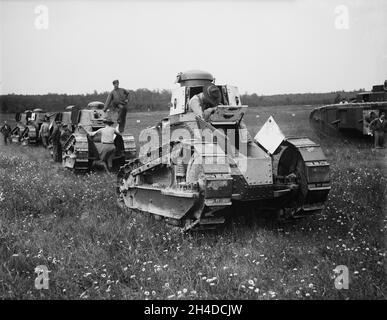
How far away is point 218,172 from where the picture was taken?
657 centimetres

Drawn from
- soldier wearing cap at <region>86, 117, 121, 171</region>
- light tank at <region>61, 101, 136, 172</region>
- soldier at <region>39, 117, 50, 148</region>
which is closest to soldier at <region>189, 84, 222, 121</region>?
soldier wearing cap at <region>86, 117, 121, 171</region>

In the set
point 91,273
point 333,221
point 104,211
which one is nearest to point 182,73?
point 104,211

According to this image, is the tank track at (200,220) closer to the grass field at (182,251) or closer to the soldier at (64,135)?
the grass field at (182,251)

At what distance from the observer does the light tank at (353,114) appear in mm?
16300

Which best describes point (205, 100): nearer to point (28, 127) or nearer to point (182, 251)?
point (182, 251)

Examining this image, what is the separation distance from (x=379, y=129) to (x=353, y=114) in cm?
141

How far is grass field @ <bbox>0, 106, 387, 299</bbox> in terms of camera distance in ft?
17.1

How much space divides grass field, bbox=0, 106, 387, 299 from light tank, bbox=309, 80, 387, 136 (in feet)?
23.0

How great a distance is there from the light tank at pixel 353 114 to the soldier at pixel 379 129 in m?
0.31

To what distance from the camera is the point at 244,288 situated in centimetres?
512

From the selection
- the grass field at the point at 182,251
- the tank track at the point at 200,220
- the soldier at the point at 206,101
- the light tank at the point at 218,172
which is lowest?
the grass field at the point at 182,251

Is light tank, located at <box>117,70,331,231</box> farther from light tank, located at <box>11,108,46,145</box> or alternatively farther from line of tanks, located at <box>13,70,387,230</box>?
light tank, located at <box>11,108,46,145</box>

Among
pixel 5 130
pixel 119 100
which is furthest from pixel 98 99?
pixel 119 100

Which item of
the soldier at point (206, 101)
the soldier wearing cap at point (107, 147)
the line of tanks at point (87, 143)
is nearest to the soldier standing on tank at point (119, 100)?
the line of tanks at point (87, 143)
